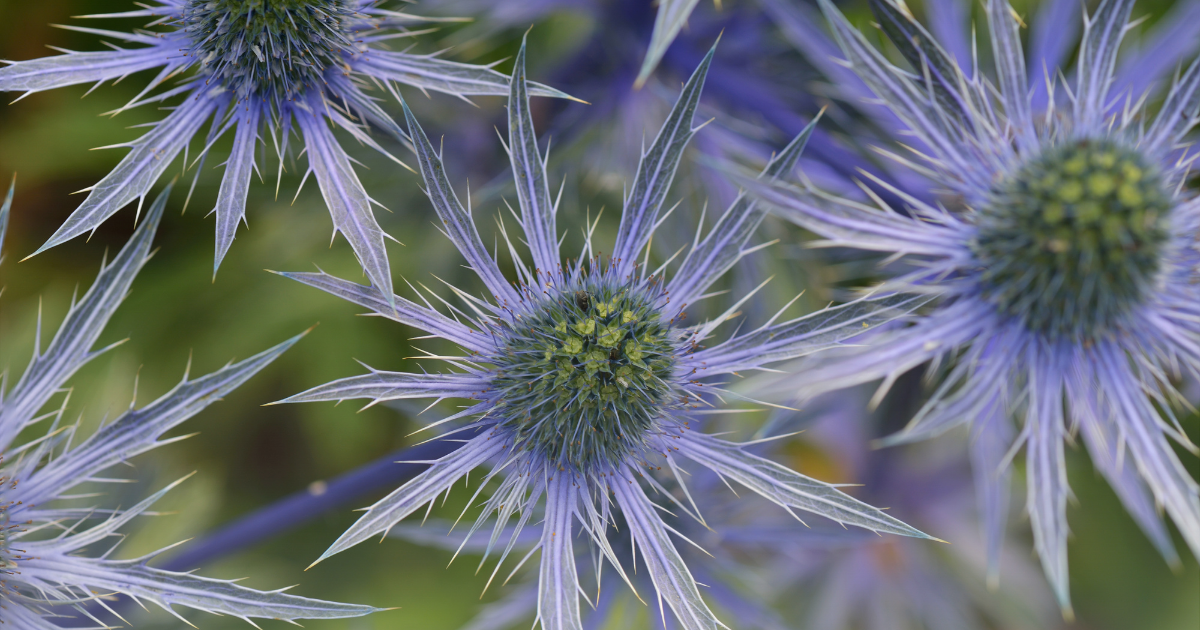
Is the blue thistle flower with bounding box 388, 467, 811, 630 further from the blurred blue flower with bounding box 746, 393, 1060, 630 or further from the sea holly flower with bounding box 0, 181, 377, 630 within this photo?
the blurred blue flower with bounding box 746, 393, 1060, 630

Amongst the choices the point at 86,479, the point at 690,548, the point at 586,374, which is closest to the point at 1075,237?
the point at 586,374

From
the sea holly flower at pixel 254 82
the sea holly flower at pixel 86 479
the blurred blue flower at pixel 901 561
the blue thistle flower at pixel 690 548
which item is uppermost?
the sea holly flower at pixel 254 82

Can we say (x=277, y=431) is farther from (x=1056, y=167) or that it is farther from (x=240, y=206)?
(x=1056, y=167)

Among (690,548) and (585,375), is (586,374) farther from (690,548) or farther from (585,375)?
(690,548)

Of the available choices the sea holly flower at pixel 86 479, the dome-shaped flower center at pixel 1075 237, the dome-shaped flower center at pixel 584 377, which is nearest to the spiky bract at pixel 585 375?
the dome-shaped flower center at pixel 584 377

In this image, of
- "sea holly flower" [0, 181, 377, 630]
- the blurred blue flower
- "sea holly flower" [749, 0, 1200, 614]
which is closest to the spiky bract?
"sea holly flower" [749, 0, 1200, 614]

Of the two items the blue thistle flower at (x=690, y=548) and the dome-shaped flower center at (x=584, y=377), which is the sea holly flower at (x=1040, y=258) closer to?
the dome-shaped flower center at (x=584, y=377)
